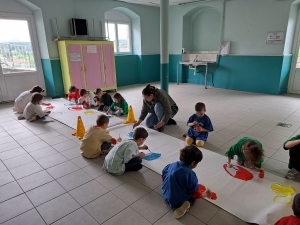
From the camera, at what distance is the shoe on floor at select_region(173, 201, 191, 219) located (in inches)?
67.3

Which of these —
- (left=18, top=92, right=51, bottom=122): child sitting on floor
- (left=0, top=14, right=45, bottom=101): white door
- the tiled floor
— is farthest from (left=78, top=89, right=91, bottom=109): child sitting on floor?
(left=0, top=14, right=45, bottom=101): white door

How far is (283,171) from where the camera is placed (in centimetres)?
233

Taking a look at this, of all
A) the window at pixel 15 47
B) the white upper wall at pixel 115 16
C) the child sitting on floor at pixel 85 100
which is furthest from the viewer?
the white upper wall at pixel 115 16

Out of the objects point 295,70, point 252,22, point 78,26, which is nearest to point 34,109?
point 78,26

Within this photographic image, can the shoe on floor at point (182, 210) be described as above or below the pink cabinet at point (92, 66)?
below

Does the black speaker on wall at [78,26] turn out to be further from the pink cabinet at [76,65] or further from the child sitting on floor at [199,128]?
the child sitting on floor at [199,128]

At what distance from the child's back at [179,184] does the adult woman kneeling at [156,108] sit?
1579 mm

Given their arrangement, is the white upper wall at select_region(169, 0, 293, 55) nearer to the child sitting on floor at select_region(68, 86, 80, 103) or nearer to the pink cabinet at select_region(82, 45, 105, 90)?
the pink cabinet at select_region(82, 45, 105, 90)

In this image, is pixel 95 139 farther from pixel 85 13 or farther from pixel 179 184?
pixel 85 13

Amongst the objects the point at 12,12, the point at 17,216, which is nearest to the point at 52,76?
the point at 12,12

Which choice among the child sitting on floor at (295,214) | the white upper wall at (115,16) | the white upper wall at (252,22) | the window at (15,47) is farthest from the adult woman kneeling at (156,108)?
the white upper wall at (115,16)

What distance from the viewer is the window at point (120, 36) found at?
751cm

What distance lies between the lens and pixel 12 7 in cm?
540

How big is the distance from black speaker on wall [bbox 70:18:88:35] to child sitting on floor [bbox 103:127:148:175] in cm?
494
